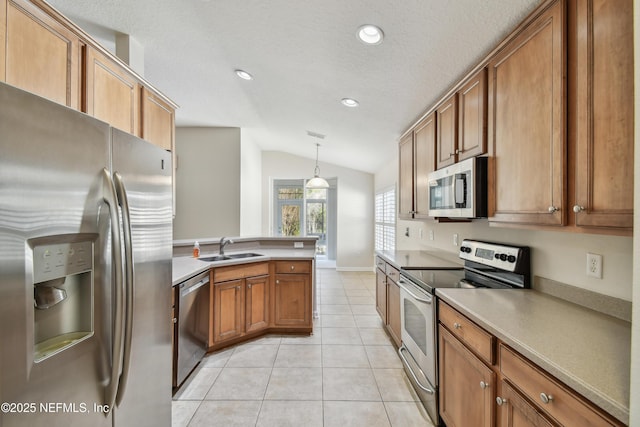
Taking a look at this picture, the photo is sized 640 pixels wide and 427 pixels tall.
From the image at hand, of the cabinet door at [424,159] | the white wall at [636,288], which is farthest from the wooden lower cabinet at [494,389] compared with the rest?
the cabinet door at [424,159]

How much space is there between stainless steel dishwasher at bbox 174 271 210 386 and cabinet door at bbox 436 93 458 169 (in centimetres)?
227

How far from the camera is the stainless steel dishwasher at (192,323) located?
81.6 inches

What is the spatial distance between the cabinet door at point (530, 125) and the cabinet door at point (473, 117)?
0.21 ft

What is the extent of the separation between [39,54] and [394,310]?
303 cm

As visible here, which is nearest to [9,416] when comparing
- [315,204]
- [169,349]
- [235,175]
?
[169,349]

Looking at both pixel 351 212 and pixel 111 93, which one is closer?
pixel 111 93

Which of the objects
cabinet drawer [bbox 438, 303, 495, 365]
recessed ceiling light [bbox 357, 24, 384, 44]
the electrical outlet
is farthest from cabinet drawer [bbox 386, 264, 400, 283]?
recessed ceiling light [bbox 357, 24, 384, 44]

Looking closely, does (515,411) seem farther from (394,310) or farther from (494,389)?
(394,310)

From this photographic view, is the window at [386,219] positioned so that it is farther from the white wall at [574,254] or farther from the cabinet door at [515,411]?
the cabinet door at [515,411]

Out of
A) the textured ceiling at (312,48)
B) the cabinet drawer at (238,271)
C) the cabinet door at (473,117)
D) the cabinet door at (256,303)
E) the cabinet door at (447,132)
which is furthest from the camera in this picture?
the cabinet door at (256,303)

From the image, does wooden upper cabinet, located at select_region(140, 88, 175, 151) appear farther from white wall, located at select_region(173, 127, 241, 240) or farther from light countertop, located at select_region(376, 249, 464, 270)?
light countertop, located at select_region(376, 249, 464, 270)

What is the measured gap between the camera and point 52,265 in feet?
2.44

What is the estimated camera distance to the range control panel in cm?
171

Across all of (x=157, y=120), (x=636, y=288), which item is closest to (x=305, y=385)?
(x=636, y=288)
